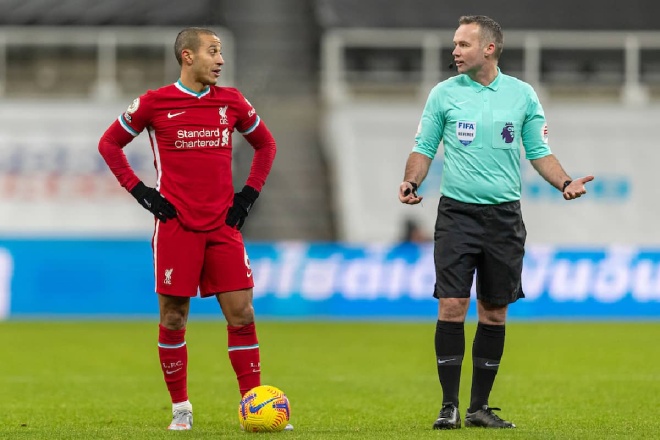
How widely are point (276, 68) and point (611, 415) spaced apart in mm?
20781

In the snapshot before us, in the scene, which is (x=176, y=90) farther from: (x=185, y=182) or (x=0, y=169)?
(x=0, y=169)

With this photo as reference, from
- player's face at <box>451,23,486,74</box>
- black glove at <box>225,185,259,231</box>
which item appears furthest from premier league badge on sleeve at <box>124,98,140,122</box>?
player's face at <box>451,23,486,74</box>

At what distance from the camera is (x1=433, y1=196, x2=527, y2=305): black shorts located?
24.7ft

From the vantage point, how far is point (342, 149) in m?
26.3

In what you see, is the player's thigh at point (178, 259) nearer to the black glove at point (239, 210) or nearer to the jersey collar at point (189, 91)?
the black glove at point (239, 210)

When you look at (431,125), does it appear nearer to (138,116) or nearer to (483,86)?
(483,86)

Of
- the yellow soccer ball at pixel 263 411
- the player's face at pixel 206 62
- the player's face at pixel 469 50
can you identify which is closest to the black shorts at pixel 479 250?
the player's face at pixel 469 50

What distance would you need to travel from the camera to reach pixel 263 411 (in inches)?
295

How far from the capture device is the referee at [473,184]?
7.53 m

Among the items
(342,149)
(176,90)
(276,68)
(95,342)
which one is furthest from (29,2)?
(176,90)

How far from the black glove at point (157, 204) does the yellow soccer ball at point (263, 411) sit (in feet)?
3.44

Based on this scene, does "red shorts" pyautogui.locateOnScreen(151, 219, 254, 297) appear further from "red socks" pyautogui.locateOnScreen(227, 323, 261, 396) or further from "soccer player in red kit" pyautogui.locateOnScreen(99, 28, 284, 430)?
"red socks" pyautogui.locateOnScreen(227, 323, 261, 396)

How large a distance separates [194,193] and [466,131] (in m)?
1.50

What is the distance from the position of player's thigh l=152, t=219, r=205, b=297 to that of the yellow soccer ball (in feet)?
2.12
